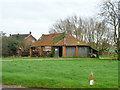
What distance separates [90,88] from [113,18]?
27664mm

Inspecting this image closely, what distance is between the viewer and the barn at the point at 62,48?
1631 inches

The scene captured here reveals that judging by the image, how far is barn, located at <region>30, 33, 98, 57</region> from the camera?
41.4 m

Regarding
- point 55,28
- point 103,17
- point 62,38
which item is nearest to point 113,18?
point 103,17

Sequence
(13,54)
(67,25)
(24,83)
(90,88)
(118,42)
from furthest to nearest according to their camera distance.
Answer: (67,25), (13,54), (118,42), (24,83), (90,88)

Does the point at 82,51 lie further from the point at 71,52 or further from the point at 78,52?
the point at 71,52

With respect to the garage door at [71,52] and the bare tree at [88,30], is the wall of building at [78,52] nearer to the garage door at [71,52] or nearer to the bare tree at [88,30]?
the garage door at [71,52]

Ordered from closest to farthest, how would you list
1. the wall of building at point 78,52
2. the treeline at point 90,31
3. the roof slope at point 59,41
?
the wall of building at point 78,52 → the roof slope at point 59,41 → the treeline at point 90,31

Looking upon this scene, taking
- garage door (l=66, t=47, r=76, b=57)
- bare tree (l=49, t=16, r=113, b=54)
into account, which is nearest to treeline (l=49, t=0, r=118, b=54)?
bare tree (l=49, t=16, r=113, b=54)

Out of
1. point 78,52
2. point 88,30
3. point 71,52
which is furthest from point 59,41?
point 88,30

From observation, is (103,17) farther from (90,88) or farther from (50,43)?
(90,88)

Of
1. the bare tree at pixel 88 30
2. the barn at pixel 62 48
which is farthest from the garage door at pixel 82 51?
the bare tree at pixel 88 30

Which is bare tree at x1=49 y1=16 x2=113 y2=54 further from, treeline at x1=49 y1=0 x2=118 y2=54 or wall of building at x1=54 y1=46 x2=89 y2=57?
wall of building at x1=54 y1=46 x2=89 y2=57

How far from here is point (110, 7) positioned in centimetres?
3438

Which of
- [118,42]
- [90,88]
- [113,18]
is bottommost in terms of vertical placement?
[90,88]
